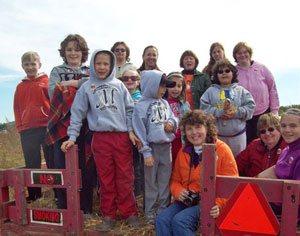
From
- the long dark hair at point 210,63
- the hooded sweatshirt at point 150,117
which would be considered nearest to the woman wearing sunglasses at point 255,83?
the long dark hair at point 210,63

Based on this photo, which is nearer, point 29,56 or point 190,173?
point 190,173

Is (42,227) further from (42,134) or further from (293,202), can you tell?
(293,202)

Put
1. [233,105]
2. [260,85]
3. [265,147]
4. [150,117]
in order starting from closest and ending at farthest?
[150,117]
[265,147]
[233,105]
[260,85]

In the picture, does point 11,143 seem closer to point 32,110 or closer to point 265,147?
point 32,110

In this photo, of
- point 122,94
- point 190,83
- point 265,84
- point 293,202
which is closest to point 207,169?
point 293,202

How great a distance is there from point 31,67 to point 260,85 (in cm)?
370

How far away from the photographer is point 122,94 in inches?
135

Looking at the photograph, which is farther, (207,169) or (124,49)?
(124,49)

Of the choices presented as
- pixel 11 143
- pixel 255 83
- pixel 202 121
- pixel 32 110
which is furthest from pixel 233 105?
pixel 11 143

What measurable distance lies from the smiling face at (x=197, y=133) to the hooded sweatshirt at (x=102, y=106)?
71cm

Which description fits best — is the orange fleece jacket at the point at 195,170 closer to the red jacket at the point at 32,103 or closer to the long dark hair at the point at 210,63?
the long dark hair at the point at 210,63

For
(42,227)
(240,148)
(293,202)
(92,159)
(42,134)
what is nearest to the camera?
(293,202)

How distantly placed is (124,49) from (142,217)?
278 centimetres

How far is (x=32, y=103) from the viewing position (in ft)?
15.5
